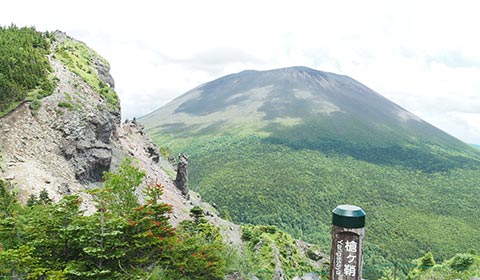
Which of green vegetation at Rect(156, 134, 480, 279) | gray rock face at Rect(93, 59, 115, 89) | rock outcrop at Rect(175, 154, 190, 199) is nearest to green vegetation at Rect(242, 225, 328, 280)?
rock outcrop at Rect(175, 154, 190, 199)

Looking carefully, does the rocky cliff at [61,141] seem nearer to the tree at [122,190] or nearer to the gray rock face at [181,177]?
the tree at [122,190]

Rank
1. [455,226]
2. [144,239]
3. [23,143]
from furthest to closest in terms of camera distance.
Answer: [455,226]
[23,143]
[144,239]

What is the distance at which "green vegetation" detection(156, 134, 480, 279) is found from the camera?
9600 cm

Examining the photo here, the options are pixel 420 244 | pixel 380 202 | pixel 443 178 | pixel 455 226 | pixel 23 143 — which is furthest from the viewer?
pixel 443 178

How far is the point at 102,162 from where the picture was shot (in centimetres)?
3125

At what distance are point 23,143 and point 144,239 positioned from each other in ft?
58.1

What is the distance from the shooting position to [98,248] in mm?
10938

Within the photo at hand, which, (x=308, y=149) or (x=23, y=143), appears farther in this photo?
(x=308, y=149)

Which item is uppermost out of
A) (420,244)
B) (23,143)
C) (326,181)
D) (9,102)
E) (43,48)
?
(43,48)

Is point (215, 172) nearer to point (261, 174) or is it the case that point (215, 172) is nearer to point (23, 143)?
point (261, 174)

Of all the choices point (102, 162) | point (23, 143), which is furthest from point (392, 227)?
point (23, 143)

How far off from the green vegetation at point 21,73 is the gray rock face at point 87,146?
350 cm

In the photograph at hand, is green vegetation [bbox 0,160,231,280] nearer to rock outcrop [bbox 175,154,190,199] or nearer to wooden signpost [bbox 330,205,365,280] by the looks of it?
wooden signpost [bbox 330,205,365,280]

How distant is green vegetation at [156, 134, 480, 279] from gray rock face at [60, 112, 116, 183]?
6952 cm
